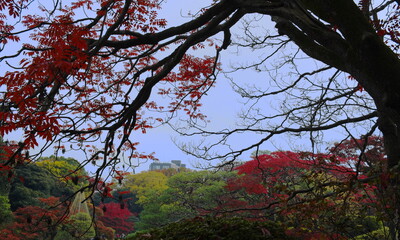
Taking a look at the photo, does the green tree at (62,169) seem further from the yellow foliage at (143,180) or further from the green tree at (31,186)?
the yellow foliage at (143,180)

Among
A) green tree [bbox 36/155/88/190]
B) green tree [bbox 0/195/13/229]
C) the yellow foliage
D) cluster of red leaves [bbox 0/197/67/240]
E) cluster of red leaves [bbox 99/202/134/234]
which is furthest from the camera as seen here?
the yellow foliage

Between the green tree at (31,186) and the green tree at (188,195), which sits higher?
the green tree at (31,186)

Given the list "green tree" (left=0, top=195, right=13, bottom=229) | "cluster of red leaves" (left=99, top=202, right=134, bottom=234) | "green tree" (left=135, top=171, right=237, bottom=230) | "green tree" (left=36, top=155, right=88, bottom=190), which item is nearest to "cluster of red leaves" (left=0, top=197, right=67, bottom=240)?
"green tree" (left=0, top=195, right=13, bottom=229)

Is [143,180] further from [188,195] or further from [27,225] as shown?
[27,225]

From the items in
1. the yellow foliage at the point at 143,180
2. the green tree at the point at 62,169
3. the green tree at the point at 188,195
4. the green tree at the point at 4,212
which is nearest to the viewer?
the green tree at the point at 62,169

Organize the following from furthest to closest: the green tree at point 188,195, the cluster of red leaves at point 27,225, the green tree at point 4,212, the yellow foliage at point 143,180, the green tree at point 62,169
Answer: the yellow foliage at point 143,180 → the green tree at point 188,195 → the green tree at point 4,212 → the cluster of red leaves at point 27,225 → the green tree at point 62,169

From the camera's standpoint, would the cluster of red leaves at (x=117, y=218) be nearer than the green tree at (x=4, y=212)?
No

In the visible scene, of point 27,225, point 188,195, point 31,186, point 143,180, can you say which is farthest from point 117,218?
point 188,195

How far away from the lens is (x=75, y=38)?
3357 millimetres

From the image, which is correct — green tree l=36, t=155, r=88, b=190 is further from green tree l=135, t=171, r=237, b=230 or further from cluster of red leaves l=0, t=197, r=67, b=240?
green tree l=135, t=171, r=237, b=230

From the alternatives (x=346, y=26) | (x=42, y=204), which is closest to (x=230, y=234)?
(x=346, y=26)

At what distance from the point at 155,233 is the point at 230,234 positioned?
102 centimetres

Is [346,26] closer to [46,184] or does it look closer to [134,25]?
[134,25]

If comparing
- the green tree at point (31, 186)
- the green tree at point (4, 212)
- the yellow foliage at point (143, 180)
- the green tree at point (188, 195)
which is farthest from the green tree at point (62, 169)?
the yellow foliage at point (143, 180)
